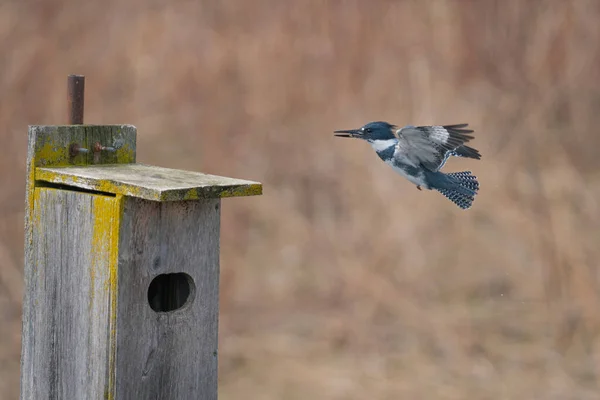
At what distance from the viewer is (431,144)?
362 centimetres

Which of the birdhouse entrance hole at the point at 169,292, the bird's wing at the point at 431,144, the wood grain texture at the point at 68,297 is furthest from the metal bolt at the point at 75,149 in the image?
the bird's wing at the point at 431,144

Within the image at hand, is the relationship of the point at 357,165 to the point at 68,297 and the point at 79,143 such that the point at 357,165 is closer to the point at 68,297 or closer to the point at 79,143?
the point at 79,143

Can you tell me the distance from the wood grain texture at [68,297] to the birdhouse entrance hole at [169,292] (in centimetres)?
23

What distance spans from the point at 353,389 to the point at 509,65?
220 centimetres

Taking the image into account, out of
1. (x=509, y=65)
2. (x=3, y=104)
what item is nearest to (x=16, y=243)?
(x=3, y=104)

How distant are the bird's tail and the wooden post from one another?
146 cm

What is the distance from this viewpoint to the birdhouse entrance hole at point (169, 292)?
264 centimetres

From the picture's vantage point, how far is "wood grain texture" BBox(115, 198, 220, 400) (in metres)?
2.44

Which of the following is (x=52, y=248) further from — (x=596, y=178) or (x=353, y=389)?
(x=596, y=178)

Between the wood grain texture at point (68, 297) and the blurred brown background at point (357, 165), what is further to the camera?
the blurred brown background at point (357, 165)

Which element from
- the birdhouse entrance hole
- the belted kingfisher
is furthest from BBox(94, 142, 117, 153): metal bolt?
the belted kingfisher

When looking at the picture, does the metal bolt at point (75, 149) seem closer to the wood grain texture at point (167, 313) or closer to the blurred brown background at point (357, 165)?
the wood grain texture at point (167, 313)

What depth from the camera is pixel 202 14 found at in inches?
247

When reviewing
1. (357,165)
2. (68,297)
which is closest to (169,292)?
(68,297)
